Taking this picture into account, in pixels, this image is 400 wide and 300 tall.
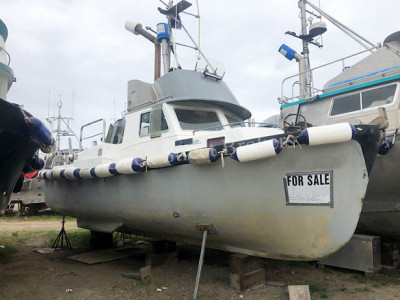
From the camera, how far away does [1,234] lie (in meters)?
9.51

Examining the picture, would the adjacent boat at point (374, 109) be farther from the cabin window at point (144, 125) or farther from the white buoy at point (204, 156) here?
the cabin window at point (144, 125)

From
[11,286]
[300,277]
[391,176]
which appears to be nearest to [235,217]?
[300,277]

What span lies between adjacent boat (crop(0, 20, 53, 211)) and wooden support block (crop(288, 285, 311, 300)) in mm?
3781

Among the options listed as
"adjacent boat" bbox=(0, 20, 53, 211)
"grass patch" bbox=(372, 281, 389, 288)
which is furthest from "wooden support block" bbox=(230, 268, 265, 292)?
"adjacent boat" bbox=(0, 20, 53, 211)

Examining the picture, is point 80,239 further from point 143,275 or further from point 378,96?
point 378,96

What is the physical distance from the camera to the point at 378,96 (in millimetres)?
6172

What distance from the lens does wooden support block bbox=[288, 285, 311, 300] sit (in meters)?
4.07

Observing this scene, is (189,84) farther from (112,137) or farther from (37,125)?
(37,125)

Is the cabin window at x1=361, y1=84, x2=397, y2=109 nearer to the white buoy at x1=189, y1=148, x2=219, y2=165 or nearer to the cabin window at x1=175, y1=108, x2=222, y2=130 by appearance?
the cabin window at x1=175, y1=108, x2=222, y2=130

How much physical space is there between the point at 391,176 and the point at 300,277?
1.95 metres

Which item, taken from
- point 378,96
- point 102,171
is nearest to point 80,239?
point 102,171

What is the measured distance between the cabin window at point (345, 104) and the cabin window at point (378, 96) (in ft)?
0.43

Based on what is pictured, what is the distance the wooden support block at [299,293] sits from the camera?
4.07m

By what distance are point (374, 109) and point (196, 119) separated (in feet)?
9.90
